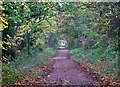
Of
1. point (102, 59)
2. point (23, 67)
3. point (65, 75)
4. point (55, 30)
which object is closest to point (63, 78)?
point (65, 75)

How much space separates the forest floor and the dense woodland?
176 millimetres

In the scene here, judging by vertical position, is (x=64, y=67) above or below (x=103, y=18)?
below

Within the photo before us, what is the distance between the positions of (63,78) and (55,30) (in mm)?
Answer: 1194

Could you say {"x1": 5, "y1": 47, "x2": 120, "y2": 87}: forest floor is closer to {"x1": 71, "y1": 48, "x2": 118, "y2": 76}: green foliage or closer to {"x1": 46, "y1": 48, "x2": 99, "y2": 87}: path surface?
{"x1": 46, "y1": 48, "x2": 99, "y2": 87}: path surface

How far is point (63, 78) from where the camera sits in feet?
13.8

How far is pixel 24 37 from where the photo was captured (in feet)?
18.9

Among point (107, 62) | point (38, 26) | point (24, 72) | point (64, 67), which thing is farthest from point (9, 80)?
point (107, 62)

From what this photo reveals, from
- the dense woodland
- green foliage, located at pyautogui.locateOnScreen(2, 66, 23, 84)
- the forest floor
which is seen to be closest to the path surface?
the forest floor

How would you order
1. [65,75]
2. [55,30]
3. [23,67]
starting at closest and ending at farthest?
[65,75], [23,67], [55,30]

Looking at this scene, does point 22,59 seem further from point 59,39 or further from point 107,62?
point 107,62

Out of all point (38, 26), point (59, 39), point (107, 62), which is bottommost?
point (107, 62)

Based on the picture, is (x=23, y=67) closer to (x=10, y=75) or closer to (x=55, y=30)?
(x=10, y=75)

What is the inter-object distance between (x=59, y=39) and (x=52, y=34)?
213 millimetres

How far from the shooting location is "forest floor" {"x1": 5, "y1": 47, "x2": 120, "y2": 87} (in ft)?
12.2
